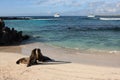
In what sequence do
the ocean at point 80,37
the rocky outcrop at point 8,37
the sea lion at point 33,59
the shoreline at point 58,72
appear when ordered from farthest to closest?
the rocky outcrop at point 8,37
the ocean at point 80,37
the sea lion at point 33,59
the shoreline at point 58,72

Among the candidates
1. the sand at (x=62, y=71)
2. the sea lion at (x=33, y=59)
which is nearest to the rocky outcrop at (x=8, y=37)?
the sand at (x=62, y=71)

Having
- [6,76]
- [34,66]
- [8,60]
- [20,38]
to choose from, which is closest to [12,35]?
[20,38]

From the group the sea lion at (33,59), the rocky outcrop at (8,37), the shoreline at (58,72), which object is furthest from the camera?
the rocky outcrop at (8,37)

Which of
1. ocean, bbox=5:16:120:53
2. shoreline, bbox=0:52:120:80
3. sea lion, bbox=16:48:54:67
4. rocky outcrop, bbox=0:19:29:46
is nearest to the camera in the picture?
shoreline, bbox=0:52:120:80

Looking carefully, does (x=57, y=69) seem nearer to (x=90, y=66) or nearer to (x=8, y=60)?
(x=90, y=66)

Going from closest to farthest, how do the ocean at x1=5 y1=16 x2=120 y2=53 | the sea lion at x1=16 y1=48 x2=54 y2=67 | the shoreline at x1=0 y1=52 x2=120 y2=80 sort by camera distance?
the shoreline at x1=0 y1=52 x2=120 y2=80
the sea lion at x1=16 y1=48 x2=54 y2=67
the ocean at x1=5 y1=16 x2=120 y2=53

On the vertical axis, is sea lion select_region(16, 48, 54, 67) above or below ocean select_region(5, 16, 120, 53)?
above

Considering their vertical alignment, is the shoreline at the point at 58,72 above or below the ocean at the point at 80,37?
above

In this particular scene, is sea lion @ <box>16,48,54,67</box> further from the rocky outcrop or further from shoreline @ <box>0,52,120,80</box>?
the rocky outcrop

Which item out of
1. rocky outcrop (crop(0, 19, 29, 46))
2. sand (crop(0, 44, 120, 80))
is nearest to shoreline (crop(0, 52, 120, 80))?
sand (crop(0, 44, 120, 80))

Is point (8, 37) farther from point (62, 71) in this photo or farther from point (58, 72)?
point (58, 72)

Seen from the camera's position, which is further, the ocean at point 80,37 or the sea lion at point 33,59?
the ocean at point 80,37

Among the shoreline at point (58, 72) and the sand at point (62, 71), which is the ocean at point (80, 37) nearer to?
the sand at point (62, 71)

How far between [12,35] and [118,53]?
1070 cm
